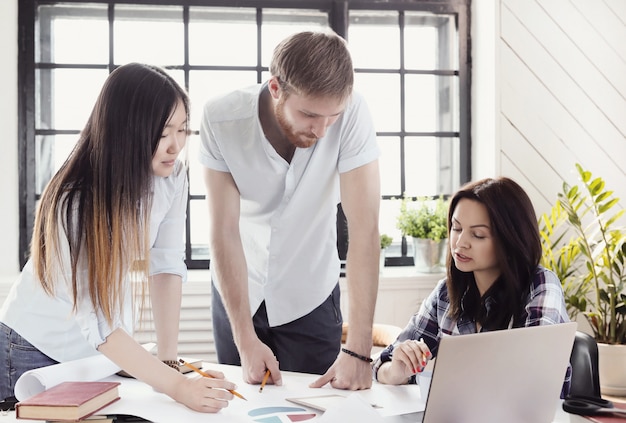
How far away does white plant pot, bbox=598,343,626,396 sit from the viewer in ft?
11.7

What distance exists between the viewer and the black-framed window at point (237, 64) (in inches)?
148

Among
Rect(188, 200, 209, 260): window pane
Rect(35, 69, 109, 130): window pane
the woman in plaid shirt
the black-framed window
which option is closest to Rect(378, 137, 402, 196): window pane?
the black-framed window

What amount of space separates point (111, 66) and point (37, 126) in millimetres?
515

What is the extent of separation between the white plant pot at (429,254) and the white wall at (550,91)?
0.52 m

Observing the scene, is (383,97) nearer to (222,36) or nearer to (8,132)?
(222,36)

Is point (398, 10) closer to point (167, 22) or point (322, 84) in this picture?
point (167, 22)

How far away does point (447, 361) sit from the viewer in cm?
111

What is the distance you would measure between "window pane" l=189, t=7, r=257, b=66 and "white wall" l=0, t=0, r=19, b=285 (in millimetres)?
931

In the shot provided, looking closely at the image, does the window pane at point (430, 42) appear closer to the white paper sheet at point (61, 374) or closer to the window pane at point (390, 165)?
the window pane at point (390, 165)

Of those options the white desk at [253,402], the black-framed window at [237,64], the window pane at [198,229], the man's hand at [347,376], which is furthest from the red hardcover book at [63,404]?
the window pane at [198,229]

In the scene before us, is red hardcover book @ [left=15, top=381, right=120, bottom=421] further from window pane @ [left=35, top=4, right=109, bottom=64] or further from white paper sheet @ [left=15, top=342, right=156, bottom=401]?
window pane @ [left=35, top=4, right=109, bottom=64]

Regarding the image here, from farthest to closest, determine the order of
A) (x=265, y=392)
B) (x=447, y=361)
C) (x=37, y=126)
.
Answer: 1. (x=37, y=126)
2. (x=265, y=392)
3. (x=447, y=361)

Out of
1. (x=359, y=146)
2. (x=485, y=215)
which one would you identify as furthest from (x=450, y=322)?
(x=359, y=146)

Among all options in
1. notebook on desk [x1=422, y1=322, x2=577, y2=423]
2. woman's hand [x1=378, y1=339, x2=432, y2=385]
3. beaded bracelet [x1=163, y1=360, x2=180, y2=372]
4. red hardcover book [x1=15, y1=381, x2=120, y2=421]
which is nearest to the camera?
notebook on desk [x1=422, y1=322, x2=577, y2=423]
